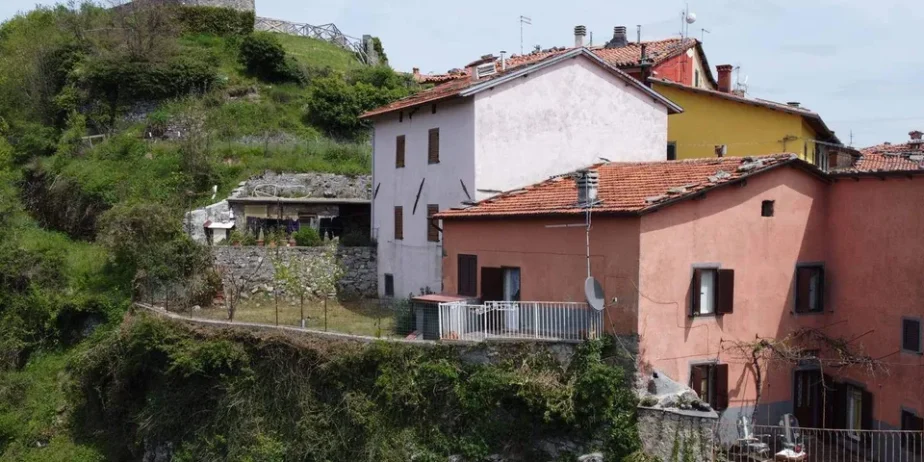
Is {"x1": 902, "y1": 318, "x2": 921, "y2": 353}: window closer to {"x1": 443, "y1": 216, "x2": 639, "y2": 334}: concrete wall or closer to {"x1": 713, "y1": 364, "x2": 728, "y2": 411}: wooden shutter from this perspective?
{"x1": 713, "y1": 364, "x2": 728, "y2": 411}: wooden shutter

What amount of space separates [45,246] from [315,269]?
1014cm

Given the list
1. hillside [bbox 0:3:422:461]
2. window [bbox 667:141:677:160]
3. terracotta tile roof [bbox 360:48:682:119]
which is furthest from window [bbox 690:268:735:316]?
hillside [bbox 0:3:422:461]

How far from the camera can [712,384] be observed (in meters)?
19.3

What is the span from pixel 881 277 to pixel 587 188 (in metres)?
6.81

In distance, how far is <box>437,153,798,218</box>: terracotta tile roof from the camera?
18.8 m

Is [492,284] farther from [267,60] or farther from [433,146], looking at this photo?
[267,60]

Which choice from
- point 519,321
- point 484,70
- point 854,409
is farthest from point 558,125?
point 854,409

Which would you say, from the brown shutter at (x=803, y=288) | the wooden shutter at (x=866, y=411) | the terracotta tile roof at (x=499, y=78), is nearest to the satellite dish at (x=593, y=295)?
the brown shutter at (x=803, y=288)

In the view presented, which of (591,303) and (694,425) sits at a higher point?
(591,303)

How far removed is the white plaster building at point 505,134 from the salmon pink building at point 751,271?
125 inches

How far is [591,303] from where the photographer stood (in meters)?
18.5

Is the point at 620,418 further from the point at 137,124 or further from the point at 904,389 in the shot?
the point at 137,124

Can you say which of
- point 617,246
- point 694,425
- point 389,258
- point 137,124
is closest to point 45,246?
point 137,124

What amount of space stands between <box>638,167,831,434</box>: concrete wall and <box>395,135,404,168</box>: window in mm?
11864
